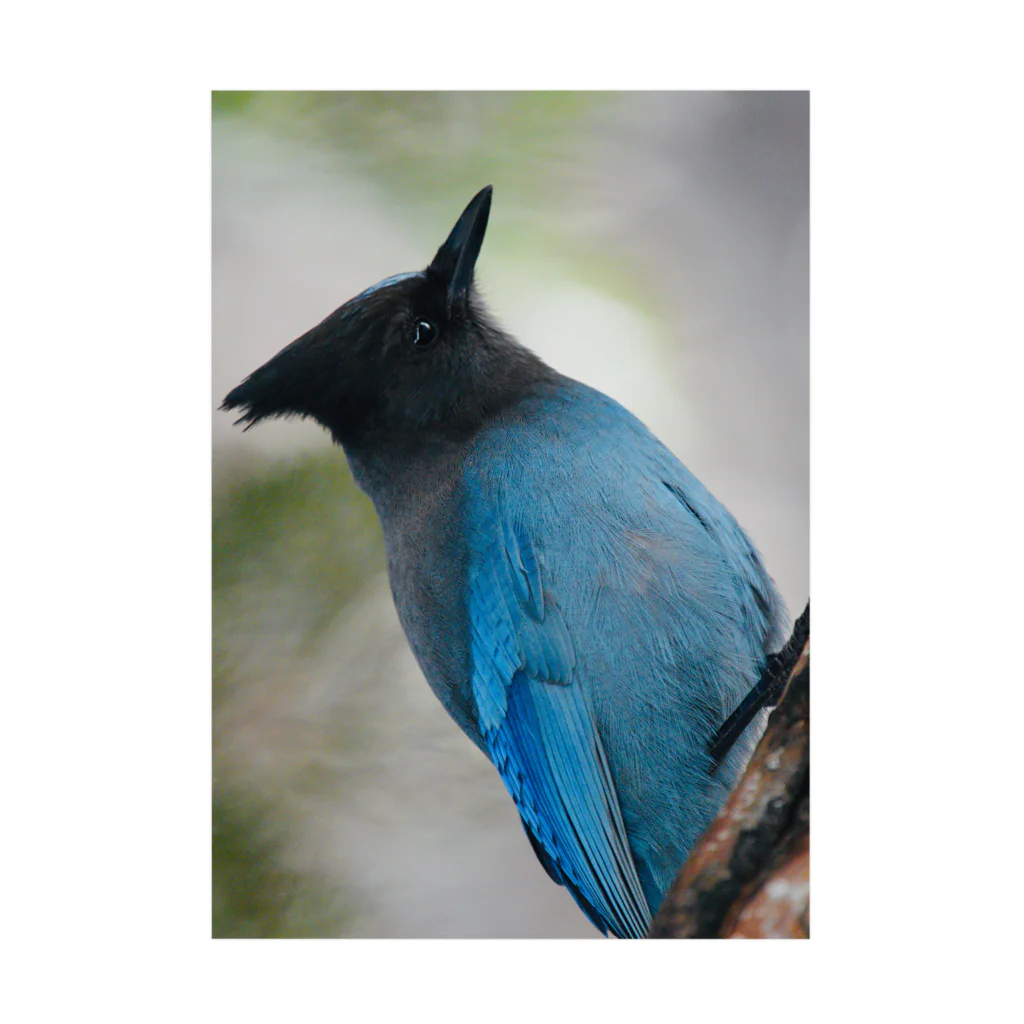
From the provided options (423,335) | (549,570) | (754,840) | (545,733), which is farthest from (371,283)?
(754,840)

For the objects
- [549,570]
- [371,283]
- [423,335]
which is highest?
[371,283]

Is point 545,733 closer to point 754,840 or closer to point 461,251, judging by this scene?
point 754,840

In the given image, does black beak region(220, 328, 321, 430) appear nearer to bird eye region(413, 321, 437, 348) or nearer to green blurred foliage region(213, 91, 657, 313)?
bird eye region(413, 321, 437, 348)

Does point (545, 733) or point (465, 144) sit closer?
point (545, 733)

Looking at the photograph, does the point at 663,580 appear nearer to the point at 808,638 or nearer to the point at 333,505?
the point at 808,638

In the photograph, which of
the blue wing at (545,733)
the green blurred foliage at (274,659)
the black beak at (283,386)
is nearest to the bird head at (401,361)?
the black beak at (283,386)

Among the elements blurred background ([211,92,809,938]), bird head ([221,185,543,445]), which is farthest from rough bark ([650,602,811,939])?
bird head ([221,185,543,445])
